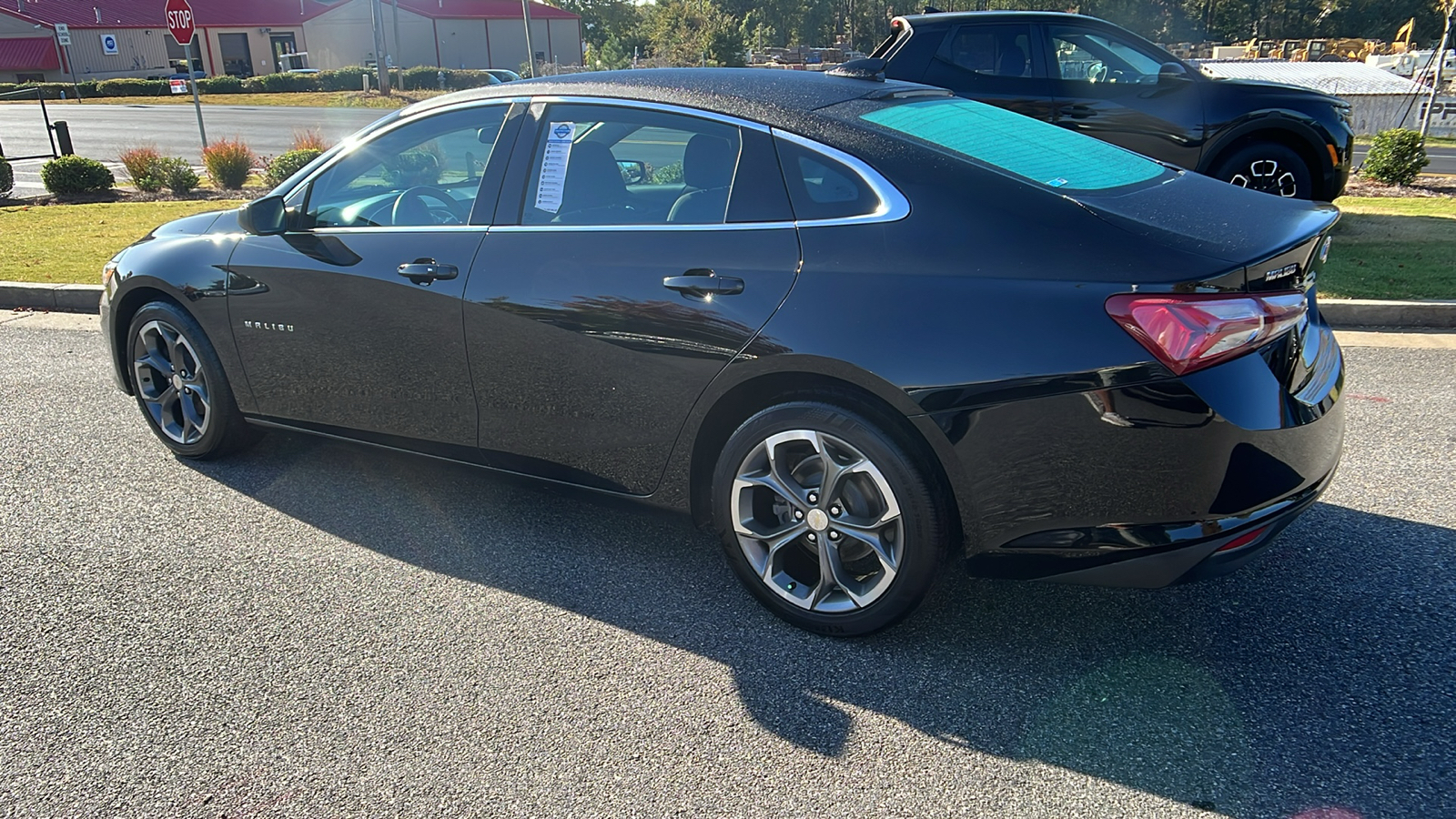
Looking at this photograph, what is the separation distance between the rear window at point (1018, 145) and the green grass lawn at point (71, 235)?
242 inches

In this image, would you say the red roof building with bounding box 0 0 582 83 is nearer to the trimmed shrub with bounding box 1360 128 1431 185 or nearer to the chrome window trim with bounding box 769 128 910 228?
the trimmed shrub with bounding box 1360 128 1431 185

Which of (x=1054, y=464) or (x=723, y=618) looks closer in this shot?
(x=1054, y=464)

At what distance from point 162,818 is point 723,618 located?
5.36 feet

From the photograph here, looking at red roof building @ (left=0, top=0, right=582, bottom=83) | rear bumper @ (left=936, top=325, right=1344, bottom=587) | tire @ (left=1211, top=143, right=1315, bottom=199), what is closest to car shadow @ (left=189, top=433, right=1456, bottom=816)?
rear bumper @ (left=936, top=325, right=1344, bottom=587)

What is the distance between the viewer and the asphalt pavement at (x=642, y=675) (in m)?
2.53

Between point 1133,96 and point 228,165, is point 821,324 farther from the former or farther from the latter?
point 228,165

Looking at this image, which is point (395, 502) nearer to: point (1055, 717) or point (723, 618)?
point (723, 618)

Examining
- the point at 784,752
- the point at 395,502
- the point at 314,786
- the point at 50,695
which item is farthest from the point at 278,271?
the point at 784,752

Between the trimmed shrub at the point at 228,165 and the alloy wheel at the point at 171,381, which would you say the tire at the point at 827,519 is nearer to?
the alloy wheel at the point at 171,381

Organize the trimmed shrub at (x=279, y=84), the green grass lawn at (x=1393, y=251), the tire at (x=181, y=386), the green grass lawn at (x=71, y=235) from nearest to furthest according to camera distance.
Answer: the tire at (x=181, y=386) < the green grass lawn at (x=1393, y=251) < the green grass lawn at (x=71, y=235) < the trimmed shrub at (x=279, y=84)

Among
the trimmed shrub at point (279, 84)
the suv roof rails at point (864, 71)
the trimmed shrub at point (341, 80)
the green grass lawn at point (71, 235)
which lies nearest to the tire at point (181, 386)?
the suv roof rails at point (864, 71)

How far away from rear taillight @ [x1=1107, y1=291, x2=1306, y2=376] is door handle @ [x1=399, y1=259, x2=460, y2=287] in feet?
7.26

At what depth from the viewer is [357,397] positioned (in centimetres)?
400

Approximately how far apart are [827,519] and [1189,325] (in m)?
1.13
